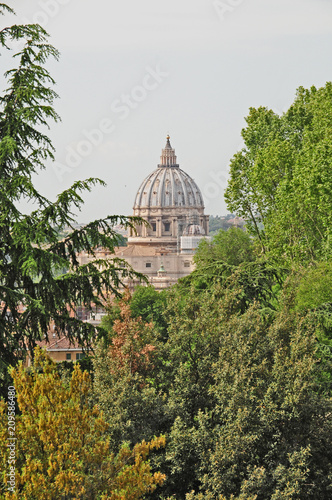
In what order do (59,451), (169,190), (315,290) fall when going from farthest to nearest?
1. (169,190)
2. (315,290)
3. (59,451)

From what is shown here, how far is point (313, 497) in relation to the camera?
10523mm

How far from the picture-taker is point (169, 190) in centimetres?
15225

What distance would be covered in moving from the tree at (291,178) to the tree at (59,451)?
13.9 meters

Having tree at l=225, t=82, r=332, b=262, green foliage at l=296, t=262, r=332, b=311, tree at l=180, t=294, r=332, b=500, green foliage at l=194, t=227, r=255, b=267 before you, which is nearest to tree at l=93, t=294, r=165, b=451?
tree at l=180, t=294, r=332, b=500

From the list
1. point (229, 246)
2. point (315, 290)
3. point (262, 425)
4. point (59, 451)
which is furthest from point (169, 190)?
point (59, 451)

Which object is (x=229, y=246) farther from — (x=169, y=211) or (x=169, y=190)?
(x=169, y=190)

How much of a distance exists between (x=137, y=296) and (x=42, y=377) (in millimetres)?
40463

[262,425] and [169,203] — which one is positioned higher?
[169,203]

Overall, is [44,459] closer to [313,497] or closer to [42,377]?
[42,377]

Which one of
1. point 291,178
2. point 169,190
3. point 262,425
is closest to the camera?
point 262,425

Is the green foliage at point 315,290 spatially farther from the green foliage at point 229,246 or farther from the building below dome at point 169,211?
the building below dome at point 169,211

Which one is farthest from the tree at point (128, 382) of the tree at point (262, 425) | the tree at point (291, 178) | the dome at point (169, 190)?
the dome at point (169, 190)

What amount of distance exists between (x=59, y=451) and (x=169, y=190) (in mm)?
145467

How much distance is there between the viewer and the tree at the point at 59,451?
717cm
